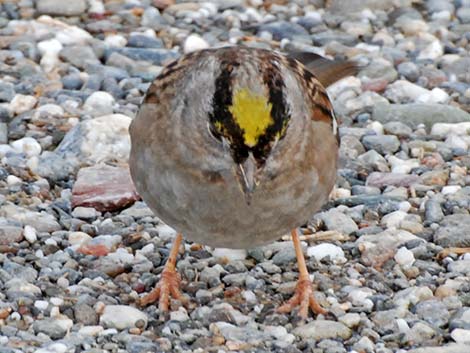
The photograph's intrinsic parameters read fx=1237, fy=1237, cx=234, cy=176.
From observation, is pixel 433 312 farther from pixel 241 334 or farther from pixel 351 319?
pixel 241 334

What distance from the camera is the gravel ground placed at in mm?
5465

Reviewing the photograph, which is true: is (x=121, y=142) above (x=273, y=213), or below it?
below

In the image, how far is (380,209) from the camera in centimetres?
669

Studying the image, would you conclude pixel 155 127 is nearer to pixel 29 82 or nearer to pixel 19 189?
pixel 19 189

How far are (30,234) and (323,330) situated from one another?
5.50ft

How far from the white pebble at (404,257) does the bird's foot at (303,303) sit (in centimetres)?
58

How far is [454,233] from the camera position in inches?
247

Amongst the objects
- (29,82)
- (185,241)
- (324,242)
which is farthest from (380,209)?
(29,82)

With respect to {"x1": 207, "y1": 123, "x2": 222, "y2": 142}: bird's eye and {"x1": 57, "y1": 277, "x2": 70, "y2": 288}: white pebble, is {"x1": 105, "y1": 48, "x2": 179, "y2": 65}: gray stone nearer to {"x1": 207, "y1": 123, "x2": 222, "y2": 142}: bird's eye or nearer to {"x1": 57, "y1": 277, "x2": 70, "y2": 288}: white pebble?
{"x1": 57, "y1": 277, "x2": 70, "y2": 288}: white pebble

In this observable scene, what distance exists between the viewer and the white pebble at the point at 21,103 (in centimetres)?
779

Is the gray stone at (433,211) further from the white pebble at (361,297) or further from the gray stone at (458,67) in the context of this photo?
the gray stone at (458,67)

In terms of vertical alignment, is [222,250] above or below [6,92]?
above

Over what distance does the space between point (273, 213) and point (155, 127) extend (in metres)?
0.64

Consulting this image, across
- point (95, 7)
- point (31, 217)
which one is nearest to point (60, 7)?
point (95, 7)
